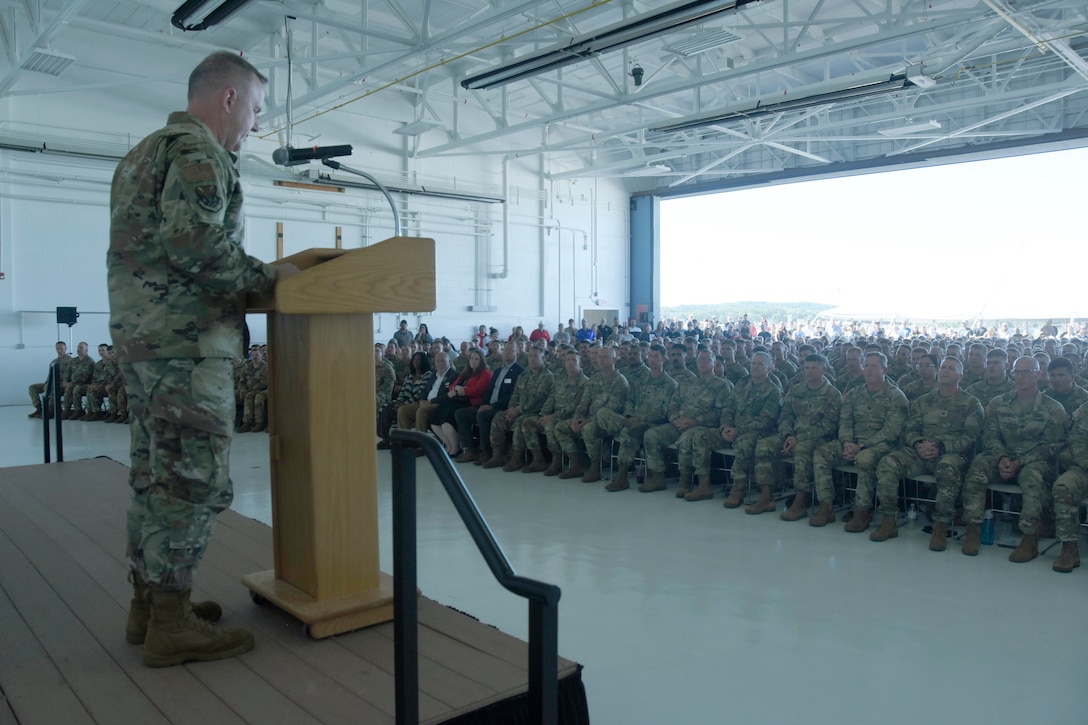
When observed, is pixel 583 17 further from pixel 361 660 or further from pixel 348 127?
pixel 361 660

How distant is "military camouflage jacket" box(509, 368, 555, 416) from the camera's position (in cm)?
719

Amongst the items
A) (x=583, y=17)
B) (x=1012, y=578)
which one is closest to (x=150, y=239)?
(x=1012, y=578)

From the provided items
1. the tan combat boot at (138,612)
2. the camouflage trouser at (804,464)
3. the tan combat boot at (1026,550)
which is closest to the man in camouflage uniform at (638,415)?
the camouflage trouser at (804,464)

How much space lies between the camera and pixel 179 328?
1.82 metres

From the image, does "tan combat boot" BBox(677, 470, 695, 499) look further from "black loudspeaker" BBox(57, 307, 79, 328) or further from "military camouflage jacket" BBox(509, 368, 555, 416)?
"black loudspeaker" BBox(57, 307, 79, 328)

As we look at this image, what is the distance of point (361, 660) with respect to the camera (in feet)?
6.39

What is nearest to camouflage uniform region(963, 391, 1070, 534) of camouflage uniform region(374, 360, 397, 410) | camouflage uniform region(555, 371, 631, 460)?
camouflage uniform region(555, 371, 631, 460)

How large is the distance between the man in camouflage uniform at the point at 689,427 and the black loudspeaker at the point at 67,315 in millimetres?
9476

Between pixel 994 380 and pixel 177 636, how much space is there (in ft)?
17.4

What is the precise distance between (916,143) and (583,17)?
8861 millimetres

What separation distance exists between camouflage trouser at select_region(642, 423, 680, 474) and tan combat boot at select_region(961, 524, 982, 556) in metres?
2.18

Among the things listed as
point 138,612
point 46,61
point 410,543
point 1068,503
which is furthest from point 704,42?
point 410,543

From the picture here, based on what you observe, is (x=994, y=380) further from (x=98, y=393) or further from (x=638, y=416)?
(x=98, y=393)

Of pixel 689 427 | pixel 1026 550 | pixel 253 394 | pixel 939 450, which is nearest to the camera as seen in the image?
pixel 1026 550
